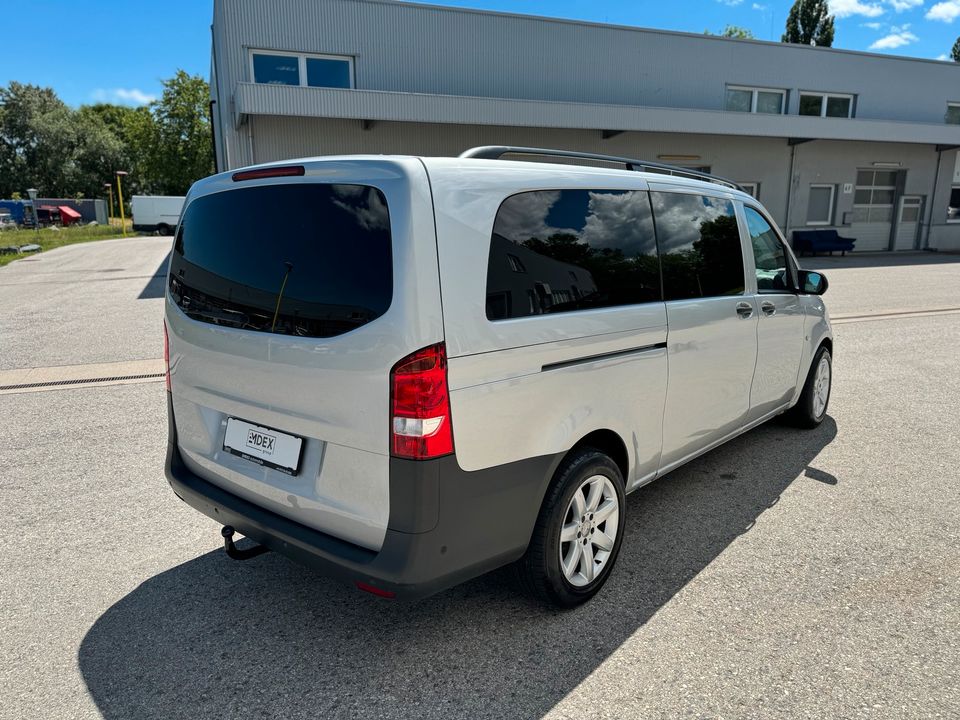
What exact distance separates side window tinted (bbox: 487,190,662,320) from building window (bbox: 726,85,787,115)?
23083 mm

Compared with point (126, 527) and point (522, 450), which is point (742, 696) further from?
point (126, 527)

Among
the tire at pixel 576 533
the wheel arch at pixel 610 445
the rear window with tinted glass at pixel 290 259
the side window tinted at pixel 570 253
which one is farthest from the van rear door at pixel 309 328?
the wheel arch at pixel 610 445

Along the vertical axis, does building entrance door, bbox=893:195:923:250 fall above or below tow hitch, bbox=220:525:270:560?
above

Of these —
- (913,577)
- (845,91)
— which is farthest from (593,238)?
(845,91)

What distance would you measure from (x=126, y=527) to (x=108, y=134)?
74.4 m

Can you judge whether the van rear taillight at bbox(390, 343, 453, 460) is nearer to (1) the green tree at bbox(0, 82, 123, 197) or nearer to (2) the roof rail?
(2) the roof rail

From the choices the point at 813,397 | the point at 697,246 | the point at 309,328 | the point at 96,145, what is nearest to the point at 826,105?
the point at 813,397

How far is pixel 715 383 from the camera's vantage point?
3.81 metres

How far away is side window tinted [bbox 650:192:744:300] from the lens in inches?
134

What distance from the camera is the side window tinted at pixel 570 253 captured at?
254cm

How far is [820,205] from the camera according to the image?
26.0 metres

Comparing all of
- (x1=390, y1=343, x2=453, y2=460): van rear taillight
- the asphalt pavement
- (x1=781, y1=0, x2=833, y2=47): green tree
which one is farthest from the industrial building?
(x1=781, y1=0, x2=833, y2=47): green tree

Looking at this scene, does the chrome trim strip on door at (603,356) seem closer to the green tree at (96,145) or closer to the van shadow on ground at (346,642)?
the van shadow on ground at (346,642)

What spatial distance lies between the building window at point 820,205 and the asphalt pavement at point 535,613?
926 inches
